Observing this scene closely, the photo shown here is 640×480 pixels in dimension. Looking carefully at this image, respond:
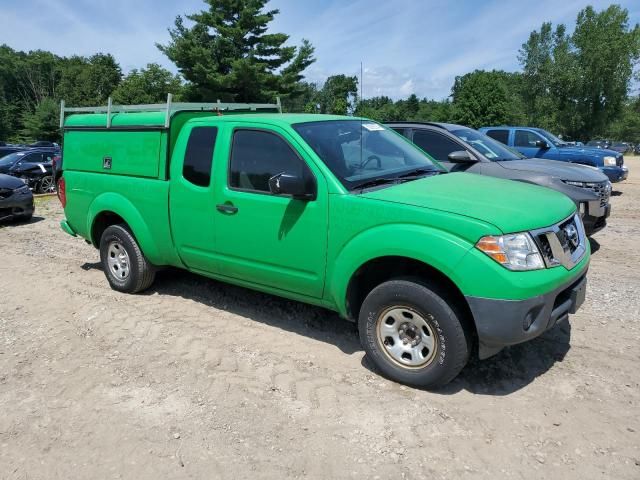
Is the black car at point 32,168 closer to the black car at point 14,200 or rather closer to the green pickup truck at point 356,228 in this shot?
the black car at point 14,200

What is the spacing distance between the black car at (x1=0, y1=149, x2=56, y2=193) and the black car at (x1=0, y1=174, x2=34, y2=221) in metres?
5.27

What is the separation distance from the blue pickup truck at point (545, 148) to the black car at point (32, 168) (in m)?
13.0

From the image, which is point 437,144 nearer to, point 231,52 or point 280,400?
point 280,400

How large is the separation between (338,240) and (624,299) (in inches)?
133

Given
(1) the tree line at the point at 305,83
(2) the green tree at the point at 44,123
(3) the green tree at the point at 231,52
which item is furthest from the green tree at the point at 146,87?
(3) the green tree at the point at 231,52

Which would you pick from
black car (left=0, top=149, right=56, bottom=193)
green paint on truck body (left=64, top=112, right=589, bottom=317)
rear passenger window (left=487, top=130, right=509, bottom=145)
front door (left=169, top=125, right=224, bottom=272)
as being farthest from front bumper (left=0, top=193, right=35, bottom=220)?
rear passenger window (left=487, top=130, right=509, bottom=145)

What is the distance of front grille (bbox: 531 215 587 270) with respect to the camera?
11.2 feet

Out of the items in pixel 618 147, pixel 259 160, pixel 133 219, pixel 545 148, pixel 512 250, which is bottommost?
pixel 133 219

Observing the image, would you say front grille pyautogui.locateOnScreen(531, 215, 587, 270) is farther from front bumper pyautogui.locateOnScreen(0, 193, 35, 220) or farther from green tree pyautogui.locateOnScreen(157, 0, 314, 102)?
green tree pyautogui.locateOnScreen(157, 0, 314, 102)

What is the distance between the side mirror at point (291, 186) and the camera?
383 centimetres

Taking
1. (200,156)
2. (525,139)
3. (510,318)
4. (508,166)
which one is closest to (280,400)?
(510,318)

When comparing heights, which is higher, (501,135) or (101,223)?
(501,135)

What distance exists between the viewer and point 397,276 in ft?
12.2

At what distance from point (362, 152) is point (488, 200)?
1172 millimetres
